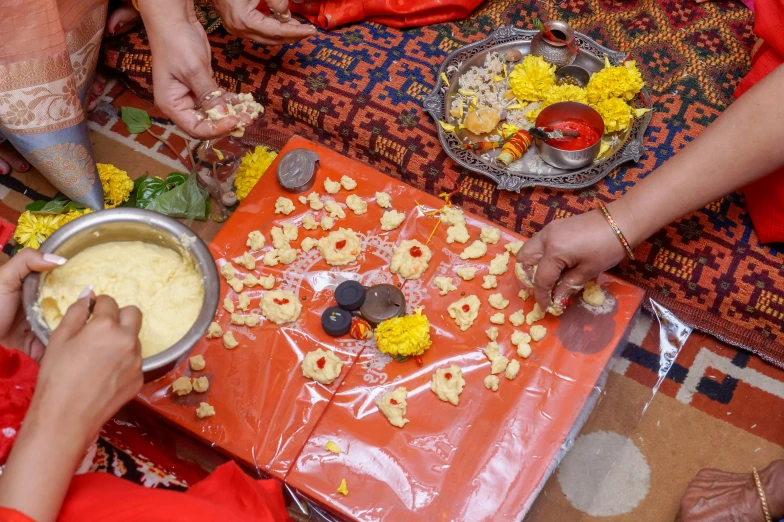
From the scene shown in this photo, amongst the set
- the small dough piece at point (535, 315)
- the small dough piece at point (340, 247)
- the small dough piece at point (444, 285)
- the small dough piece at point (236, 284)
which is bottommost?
the small dough piece at point (236, 284)

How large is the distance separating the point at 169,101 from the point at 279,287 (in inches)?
22.2

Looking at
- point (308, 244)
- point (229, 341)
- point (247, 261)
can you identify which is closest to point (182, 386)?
point (229, 341)

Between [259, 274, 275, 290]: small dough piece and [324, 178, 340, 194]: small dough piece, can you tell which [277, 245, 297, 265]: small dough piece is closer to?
[259, 274, 275, 290]: small dough piece

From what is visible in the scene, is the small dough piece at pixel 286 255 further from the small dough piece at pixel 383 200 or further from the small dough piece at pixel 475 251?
the small dough piece at pixel 475 251

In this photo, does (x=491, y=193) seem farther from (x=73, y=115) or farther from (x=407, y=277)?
(x=73, y=115)

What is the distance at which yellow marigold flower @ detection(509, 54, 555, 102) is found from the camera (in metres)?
2.06

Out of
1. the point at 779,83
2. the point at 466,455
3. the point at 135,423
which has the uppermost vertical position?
the point at 779,83

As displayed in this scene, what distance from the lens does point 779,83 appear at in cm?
147

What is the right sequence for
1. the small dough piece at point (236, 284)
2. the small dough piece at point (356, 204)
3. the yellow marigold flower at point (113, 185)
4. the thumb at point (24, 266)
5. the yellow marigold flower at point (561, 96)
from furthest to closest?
the yellow marigold flower at point (113, 185)
the yellow marigold flower at point (561, 96)
the small dough piece at point (356, 204)
the small dough piece at point (236, 284)
the thumb at point (24, 266)

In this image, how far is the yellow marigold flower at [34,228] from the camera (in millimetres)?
2096

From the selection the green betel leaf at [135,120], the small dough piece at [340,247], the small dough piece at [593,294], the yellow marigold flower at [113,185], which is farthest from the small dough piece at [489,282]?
the green betel leaf at [135,120]

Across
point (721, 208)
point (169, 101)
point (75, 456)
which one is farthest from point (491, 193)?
point (75, 456)

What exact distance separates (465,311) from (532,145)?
0.58m

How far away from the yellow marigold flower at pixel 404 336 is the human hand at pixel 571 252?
0.29 meters
